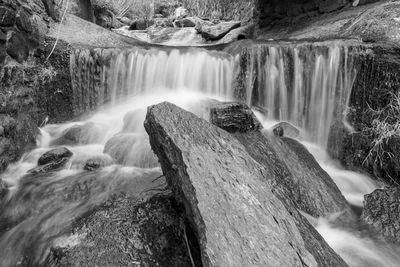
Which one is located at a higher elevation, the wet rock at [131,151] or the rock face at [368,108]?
the rock face at [368,108]

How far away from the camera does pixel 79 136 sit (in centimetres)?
611

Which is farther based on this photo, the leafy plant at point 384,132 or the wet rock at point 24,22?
the wet rock at point 24,22

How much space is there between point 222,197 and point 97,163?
2825 millimetres

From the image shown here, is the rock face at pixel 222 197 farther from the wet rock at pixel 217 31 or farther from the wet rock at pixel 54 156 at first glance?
the wet rock at pixel 217 31

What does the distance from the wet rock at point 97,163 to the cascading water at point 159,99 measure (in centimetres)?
17

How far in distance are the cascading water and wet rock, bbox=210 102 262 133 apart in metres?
1.12

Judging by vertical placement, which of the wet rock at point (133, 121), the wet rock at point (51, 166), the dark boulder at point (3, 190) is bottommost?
the dark boulder at point (3, 190)

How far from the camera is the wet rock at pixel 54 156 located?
5004mm

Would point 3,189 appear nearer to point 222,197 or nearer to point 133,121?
point 133,121

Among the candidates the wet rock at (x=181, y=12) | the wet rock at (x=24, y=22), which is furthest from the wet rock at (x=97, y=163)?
the wet rock at (x=181, y=12)

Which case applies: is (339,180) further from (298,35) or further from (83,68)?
(83,68)

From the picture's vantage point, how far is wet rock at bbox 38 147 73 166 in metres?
5.00

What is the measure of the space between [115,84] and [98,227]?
206 inches

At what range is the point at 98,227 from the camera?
9.24 ft
